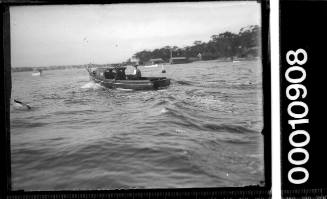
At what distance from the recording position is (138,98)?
271 centimetres

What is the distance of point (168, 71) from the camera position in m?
2.65

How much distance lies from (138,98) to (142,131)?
289 mm

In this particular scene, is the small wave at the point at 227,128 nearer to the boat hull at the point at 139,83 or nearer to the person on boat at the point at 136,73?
the boat hull at the point at 139,83

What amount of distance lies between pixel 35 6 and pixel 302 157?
243cm

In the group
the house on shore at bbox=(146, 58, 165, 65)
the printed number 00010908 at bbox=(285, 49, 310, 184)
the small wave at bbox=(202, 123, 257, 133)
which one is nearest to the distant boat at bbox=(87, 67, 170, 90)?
the house on shore at bbox=(146, 58, 165, 65)

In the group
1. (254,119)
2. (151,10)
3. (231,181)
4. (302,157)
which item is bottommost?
(231,181)

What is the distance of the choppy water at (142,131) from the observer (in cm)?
255

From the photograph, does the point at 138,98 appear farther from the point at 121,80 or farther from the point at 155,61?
the point at 155,61

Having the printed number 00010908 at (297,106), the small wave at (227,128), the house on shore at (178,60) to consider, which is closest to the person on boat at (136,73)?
the house on shore at (178,60)

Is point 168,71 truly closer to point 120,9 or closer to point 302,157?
point 120,9

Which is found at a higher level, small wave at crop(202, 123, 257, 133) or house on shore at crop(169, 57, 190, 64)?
house on shore at crop(169, 57, 190, 64)

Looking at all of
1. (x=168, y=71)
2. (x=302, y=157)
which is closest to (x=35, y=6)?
(x=168, y=71)

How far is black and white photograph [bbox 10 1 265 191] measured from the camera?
8.38 feet

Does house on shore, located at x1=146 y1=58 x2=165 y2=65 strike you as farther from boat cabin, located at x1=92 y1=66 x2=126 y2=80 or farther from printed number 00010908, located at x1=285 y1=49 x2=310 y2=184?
printed number 00010908, located at x1=285 y1=49 x2=310 y2=184
